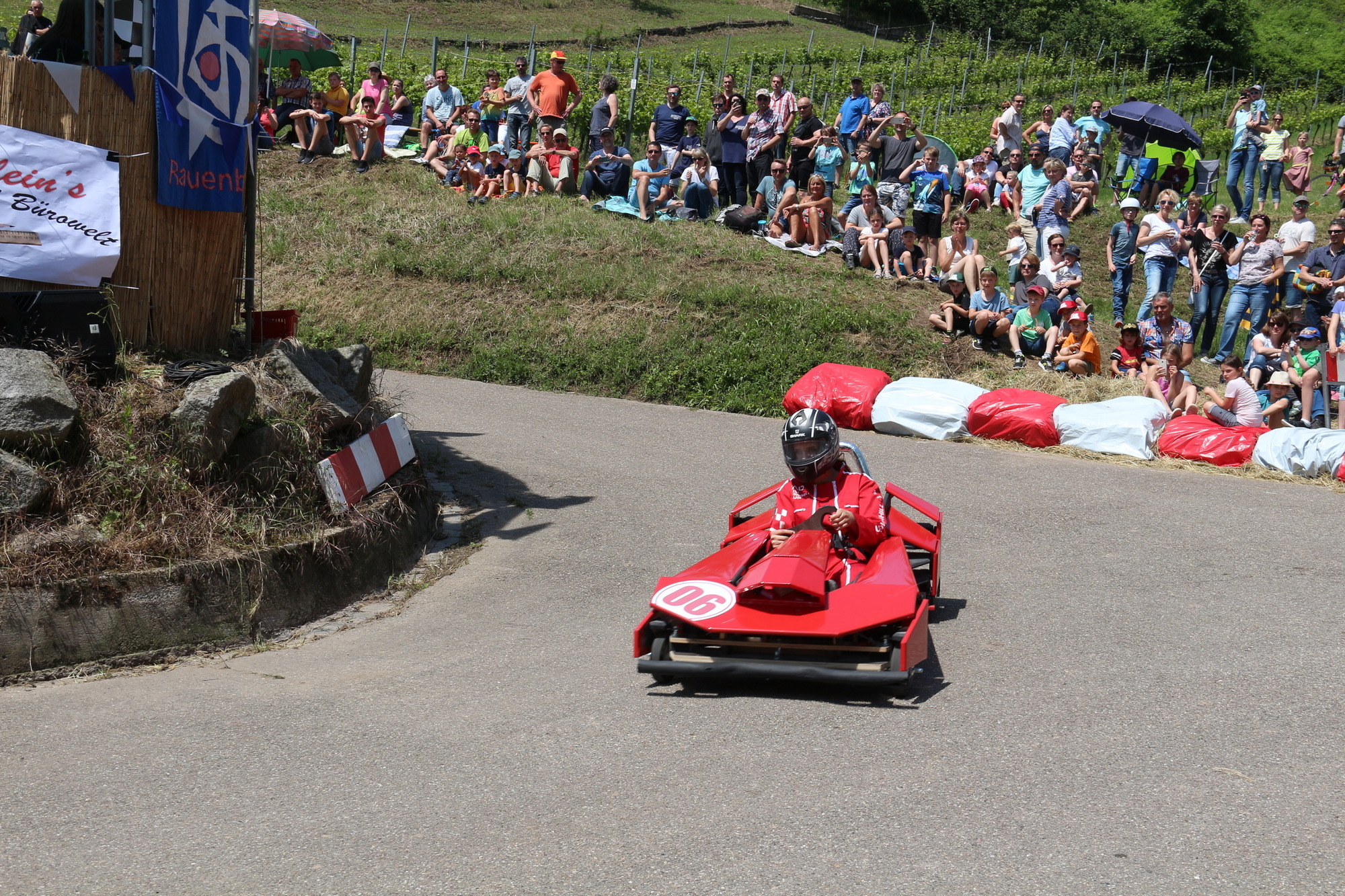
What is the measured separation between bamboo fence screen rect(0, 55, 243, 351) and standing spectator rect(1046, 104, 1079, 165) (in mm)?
15561

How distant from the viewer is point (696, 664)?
6035mm

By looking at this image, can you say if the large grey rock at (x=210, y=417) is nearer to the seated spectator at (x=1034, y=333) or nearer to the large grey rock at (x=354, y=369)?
the large grey rock at (x=354, y=369)

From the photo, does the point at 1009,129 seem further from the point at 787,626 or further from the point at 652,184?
the point at 787,626

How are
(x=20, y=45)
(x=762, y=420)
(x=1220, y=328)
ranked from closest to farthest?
(x=20, y=45), (x=762, y=420), (x=1220, y=328)

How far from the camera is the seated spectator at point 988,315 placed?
1532 cm

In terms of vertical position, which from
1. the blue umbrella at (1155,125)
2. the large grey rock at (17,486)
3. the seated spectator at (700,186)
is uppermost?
the blue umbrella at (1155,125)

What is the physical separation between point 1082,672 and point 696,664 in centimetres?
209

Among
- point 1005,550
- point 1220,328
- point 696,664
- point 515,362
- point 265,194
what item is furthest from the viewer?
point 265,194

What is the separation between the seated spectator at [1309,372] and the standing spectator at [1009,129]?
8616mm

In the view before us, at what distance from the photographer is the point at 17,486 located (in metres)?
6.85

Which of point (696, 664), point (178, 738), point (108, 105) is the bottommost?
point (178, 738)

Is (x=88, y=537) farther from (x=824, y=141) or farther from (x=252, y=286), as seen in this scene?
(x=824, y=141)

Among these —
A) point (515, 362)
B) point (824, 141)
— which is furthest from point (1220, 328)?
point (515, 362)

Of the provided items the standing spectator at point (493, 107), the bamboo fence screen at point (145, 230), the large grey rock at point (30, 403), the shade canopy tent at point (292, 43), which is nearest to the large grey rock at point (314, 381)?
the bamboo fence screen at point (145, 230)
